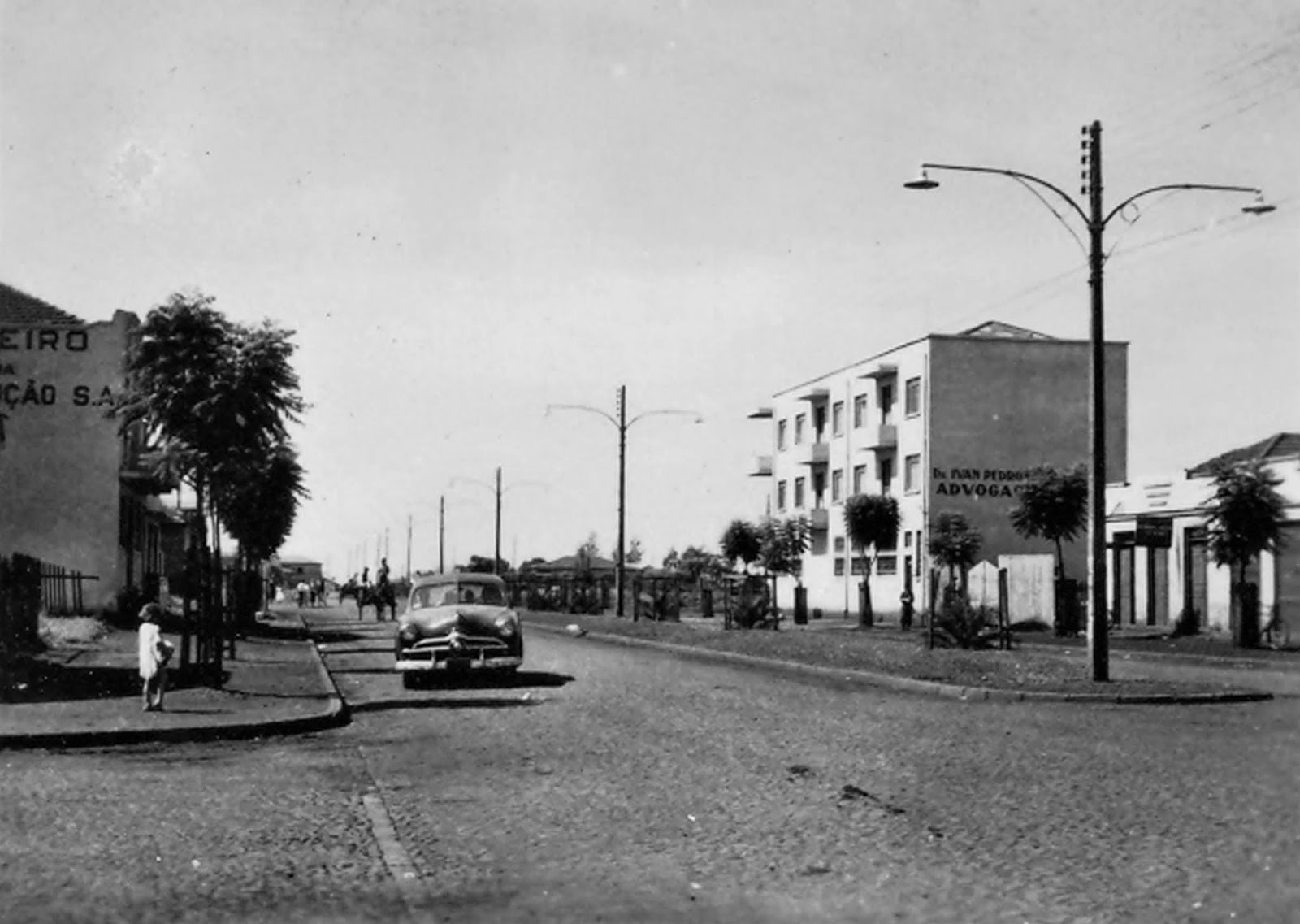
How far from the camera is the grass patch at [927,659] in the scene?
20.7 metres

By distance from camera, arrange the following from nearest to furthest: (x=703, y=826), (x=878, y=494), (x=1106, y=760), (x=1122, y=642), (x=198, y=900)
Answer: (x=198, y=900), (x=703, y=826), (x=1106, y=760), (x=1122, y=642), (x=878, y=494)

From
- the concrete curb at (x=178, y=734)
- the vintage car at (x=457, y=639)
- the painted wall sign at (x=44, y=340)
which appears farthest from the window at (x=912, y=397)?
the concrete curb at (x=178, y=734)

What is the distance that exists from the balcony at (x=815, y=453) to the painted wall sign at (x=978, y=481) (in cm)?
1148

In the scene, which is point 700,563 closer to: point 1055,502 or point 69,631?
point 1055,502

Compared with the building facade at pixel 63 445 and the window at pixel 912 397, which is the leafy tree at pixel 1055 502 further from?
the building facade at pixel 63 445

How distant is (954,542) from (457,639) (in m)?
33.7

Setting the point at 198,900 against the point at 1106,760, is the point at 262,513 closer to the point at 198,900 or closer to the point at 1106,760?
the point at 1106,760

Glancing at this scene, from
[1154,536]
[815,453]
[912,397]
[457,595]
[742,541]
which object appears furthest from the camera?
[815,453]

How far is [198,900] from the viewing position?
290 inches

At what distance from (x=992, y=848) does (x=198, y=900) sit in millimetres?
4045

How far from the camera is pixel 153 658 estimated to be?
54.3ft

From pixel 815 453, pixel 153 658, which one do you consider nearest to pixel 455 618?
pixel 153 658

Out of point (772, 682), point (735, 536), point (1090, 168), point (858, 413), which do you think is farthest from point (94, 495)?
point (858, 413)

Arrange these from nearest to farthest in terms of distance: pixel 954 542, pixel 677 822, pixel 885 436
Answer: pixel 677 822 < pixel 954 542 < pixel 885 436
